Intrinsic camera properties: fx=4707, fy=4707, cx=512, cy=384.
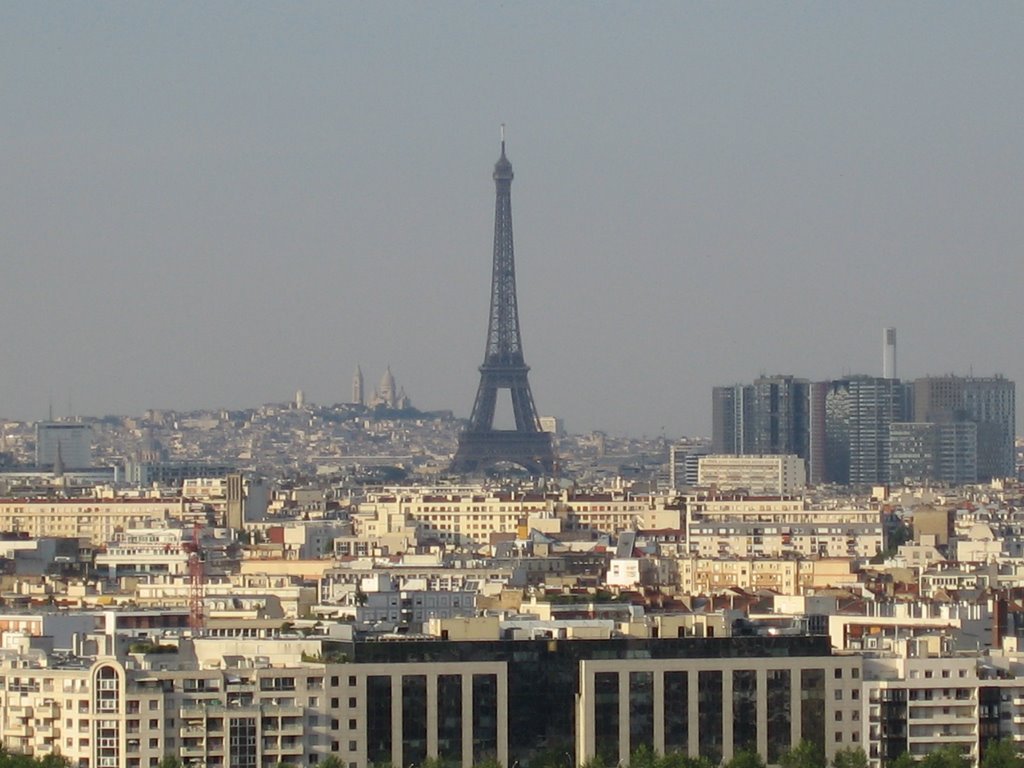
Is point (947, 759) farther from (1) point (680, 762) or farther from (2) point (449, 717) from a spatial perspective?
(2) point (449, 717)

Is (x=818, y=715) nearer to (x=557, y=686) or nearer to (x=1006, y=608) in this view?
(x=557, y=686)

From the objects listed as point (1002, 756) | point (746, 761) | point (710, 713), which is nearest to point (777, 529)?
point (710, 713)

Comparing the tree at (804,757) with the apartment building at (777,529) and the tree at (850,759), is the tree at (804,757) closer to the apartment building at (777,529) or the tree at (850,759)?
the tree at (850,759)

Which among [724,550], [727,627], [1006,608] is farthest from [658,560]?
[727,627]

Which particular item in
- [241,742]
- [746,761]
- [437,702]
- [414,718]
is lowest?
[746,761]

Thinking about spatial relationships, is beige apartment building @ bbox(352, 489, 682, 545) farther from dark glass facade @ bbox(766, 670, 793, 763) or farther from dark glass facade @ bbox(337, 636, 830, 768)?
dark glass facade @ bbox(766, 670, 793, 763)

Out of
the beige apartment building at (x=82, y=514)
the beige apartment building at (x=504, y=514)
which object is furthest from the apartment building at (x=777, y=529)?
the beige apartment building at (x=82, y=514)
